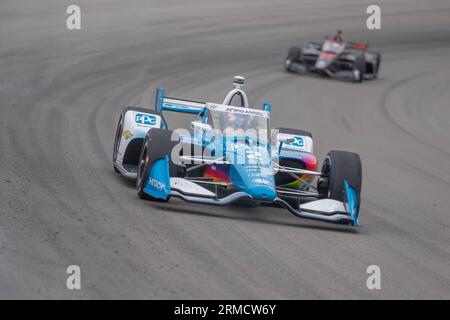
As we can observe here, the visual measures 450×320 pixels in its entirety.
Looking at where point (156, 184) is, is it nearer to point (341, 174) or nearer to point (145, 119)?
point (145, 119)

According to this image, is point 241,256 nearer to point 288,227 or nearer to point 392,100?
point 288,227

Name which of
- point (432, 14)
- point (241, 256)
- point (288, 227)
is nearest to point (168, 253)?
point (241, 256)

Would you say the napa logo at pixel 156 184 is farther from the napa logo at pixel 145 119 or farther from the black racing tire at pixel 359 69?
the black racing tire at pixel 359 69

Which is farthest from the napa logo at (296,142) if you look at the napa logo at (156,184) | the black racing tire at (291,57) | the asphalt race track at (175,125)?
the black racing tire at (291,57)

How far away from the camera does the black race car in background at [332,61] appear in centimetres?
2711

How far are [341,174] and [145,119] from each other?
9.72 ft

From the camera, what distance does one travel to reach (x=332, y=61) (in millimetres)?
27281

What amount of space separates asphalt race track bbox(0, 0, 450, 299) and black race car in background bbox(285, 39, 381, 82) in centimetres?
42

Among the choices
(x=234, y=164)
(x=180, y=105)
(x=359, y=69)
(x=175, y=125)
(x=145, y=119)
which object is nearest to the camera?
(x=234, y=164)

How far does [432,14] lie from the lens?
39.5 metres

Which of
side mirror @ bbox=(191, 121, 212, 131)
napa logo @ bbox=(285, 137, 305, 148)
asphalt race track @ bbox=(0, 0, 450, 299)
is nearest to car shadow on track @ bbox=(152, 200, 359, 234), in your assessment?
asphalt race track @ bbox=(0, 0, 450, 299)

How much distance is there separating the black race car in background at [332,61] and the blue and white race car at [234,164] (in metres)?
13.8

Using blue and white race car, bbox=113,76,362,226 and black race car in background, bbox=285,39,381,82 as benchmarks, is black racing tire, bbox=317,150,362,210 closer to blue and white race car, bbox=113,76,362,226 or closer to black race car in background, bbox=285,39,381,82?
blue and white race car, bbox=113,76,362,226

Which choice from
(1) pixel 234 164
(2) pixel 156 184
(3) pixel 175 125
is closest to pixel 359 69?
(3) pixel 175 125
